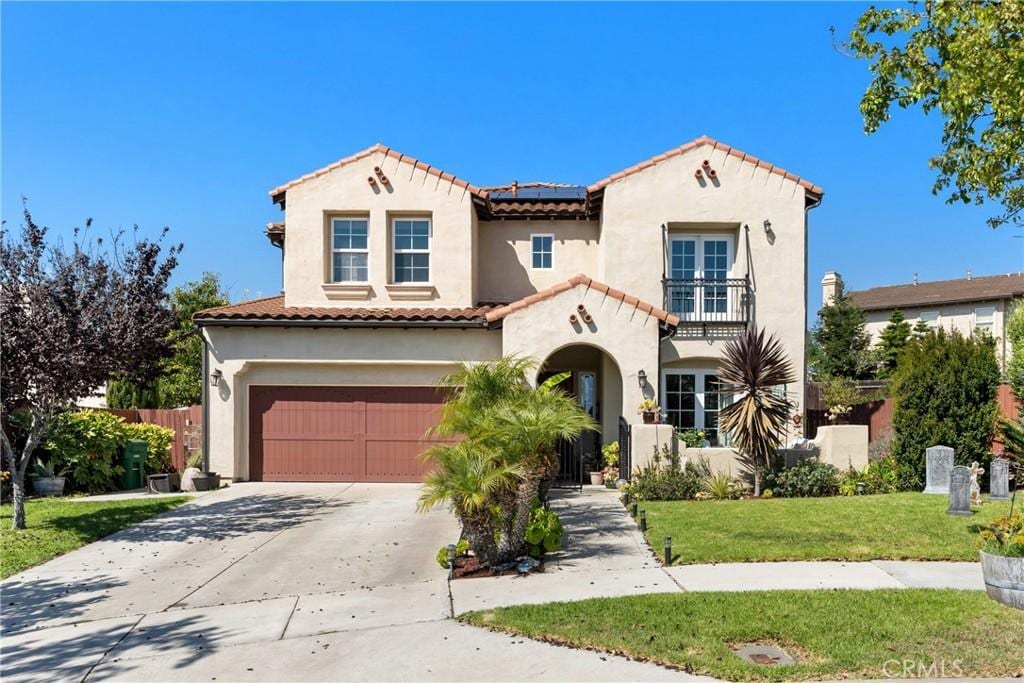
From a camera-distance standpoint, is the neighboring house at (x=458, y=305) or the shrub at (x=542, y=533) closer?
the shrub at (x=542, y=533)

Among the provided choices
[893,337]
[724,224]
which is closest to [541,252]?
[724,224]

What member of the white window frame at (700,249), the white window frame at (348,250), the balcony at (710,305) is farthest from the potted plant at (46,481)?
the white window frame at (700,249)

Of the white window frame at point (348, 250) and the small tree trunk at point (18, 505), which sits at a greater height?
the white window frame at point (348, 250)

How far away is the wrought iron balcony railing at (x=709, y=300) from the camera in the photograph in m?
17.6

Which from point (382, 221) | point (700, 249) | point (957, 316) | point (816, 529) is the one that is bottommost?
point (816, 529)

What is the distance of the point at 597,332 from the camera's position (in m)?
15.7

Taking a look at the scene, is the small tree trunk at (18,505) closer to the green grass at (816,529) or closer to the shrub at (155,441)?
the shrub at (155,441)

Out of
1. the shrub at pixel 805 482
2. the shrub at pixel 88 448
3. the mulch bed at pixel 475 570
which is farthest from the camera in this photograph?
the shrub at pixel 88 448

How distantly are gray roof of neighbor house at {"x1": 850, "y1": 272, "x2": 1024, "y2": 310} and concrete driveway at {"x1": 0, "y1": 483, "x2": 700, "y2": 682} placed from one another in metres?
39.0

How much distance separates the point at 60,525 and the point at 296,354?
612 centimetres

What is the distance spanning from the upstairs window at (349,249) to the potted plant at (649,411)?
7.88 m

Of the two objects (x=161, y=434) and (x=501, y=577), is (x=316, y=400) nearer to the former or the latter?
(x=161, y=434)

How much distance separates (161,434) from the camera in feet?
58.4

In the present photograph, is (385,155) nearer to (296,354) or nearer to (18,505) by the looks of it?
(296,354)
